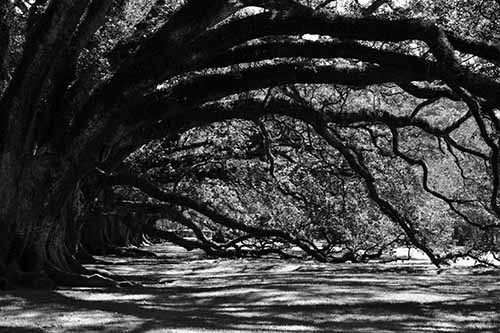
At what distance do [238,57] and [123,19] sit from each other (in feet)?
10.9

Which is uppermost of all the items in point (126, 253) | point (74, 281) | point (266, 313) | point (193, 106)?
point (193, 106)

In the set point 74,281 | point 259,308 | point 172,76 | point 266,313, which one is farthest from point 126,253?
point 266,313

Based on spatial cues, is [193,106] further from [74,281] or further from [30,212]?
[74,281]

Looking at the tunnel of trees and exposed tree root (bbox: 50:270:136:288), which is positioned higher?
the tunnel of trees

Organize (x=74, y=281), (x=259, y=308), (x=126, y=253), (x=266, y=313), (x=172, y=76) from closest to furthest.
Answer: (x=266, y=313) → (x=259, y=308) → (x=172, y=76) → (x=74, y=281) → (x=126, y=253)

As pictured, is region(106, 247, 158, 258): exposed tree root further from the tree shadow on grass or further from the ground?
the tree shadow on grass

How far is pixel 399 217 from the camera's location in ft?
52.7

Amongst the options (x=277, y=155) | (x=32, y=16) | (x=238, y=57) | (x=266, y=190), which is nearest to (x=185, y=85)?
(x=238, y=57)

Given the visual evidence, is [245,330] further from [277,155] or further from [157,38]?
[277,155]

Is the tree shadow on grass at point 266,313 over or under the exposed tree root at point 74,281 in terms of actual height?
under

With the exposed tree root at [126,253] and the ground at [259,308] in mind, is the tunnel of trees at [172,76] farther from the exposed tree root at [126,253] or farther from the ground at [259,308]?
the exposed tree root at [126,253]

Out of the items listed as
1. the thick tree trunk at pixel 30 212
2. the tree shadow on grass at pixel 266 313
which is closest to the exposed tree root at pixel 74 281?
the thick tree trunk at pixel 30 212

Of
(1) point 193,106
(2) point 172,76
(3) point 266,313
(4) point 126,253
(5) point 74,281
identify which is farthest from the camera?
(4) point 126,253

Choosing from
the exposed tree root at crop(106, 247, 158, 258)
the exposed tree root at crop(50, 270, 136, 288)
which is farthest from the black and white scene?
the exposed tree root at crop(106, 247, 158, 258)
